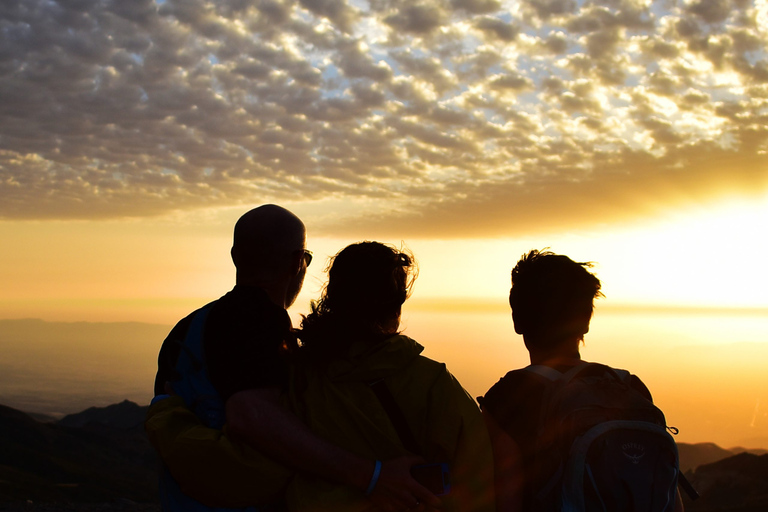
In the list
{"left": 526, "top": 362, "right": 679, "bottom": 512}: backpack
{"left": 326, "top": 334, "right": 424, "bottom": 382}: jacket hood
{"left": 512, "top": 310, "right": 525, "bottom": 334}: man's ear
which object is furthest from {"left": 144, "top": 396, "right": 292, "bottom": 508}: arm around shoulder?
{"left": 512, "top": 310, "right": 525, "bottom": 334}: man's ear

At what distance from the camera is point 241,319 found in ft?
10.1

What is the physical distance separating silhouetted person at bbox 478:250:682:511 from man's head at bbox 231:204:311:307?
57.9 inches

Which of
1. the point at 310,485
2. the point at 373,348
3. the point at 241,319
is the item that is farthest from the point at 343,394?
the point at 241,319

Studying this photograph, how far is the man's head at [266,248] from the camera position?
337 cm

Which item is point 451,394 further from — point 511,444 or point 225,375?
point 225,375

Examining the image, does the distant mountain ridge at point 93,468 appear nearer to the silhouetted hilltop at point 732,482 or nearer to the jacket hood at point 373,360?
the silhouetted hilltop at point 732,482

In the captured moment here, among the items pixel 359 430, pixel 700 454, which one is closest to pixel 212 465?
pixel 359 430

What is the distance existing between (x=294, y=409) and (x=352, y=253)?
3.12ft

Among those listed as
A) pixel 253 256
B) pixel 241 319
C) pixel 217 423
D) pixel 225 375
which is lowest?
pixel 217 423

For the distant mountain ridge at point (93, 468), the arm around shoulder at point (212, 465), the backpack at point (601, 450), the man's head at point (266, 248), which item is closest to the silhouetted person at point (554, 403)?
the backpack at point (601, 450)

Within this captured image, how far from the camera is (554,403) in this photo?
3.37 metres

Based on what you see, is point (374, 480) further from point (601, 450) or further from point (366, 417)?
point (601, 450)

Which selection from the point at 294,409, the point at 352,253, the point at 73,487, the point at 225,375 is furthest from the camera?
the point at 73,487

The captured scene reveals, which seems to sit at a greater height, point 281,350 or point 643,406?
point 281,350
